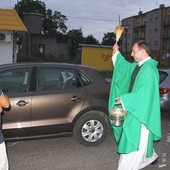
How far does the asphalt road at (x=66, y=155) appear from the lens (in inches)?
250

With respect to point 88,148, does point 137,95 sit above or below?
above

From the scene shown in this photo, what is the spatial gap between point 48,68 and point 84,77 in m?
0.70

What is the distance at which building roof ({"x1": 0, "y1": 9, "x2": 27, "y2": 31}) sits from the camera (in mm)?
18828

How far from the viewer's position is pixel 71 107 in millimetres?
7125

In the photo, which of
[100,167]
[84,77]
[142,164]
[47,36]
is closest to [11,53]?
[84,77]

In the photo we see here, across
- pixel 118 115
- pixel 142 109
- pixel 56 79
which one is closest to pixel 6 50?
pixel 56 79

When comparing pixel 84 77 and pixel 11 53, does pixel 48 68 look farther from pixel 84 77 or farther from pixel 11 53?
pixel 11 53

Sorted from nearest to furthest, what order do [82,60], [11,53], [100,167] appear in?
[100,167] < [11,53] < [82,60]

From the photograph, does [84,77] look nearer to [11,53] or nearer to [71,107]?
[71,107]

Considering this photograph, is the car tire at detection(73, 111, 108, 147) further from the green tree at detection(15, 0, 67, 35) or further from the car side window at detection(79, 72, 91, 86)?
the green tree at detection(15, 0, 67, 35)

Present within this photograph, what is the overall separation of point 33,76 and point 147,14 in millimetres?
88917

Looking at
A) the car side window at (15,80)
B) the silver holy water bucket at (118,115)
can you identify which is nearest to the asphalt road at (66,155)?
the car side window at (15,80)

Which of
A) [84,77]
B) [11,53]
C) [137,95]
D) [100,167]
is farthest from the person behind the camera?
[11,53]

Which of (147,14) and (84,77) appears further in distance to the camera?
(147,14)
